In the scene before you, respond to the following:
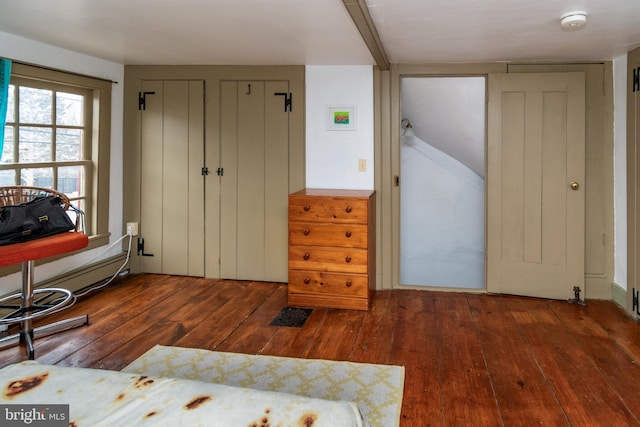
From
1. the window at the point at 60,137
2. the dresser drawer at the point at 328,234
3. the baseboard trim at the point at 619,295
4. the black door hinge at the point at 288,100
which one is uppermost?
the black door hinge at the point at 288,100

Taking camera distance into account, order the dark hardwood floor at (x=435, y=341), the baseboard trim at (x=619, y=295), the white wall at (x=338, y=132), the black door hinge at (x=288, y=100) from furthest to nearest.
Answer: the black door hinge at (x=288, y=100) → the white wall at (x=338, y=132) → the baseboard trim at (x=619, y=295) → the dark hardwood floor at (x=435, y=341)

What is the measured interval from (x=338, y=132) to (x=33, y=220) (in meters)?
2.39

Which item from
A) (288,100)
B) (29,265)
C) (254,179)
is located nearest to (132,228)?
(254,179)

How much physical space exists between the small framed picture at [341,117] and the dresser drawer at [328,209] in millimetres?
842

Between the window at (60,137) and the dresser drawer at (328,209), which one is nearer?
the window at (60,137)

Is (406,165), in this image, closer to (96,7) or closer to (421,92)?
(421,92)

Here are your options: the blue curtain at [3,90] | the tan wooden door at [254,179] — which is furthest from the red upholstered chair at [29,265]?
the tan wooden door at [254,179]

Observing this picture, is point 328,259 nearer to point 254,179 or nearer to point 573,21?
point 254,179

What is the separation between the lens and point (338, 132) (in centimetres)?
408

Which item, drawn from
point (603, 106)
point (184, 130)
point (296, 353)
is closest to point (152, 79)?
point (184, 130)

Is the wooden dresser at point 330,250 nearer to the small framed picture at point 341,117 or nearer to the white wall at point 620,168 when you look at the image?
the small framed picture at point 341,117

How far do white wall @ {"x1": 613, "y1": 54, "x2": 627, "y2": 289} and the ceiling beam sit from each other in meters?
1.82

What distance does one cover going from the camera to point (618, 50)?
11.3 feet

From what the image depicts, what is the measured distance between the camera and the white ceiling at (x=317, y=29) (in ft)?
8.23
